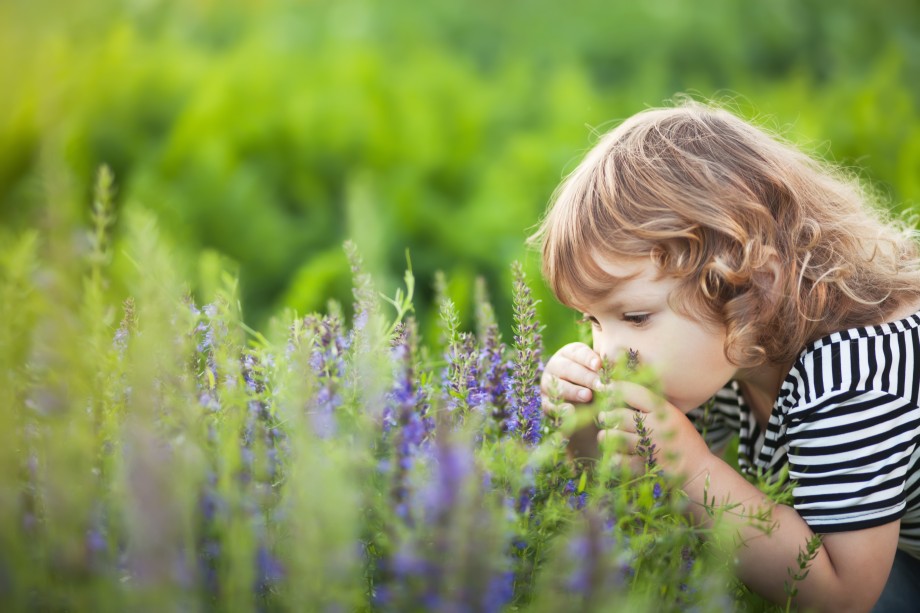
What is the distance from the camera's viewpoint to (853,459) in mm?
1817

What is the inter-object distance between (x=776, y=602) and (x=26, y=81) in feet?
17.4

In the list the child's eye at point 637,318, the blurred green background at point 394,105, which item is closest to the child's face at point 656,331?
the child's eye at point 637,318

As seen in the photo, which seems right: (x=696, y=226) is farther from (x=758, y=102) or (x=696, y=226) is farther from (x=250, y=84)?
(x=250, y=84)

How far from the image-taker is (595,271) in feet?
6.41

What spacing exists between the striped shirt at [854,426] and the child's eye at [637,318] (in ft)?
1.25

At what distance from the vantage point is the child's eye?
6.25ft

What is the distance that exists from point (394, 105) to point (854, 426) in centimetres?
380

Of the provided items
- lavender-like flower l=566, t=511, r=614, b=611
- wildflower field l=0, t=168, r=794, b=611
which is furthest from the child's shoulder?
lavender-like flower l=566, t=511, r=614, b=611

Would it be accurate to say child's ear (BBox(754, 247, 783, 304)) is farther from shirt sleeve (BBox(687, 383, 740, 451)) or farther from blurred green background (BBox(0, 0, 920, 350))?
blurred green background (BBox(0, 0, 920, 350))

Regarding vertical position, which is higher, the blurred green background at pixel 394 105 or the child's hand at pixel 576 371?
the blurred green background at pixel 394 105

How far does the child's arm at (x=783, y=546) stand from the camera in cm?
178

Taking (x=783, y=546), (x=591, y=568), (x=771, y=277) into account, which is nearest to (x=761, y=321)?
(x=771, y=277)

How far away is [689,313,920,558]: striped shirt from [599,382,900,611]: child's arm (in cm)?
4

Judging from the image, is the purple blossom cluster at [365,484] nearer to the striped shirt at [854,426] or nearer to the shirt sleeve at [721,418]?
the striped shirt at [854,426]
